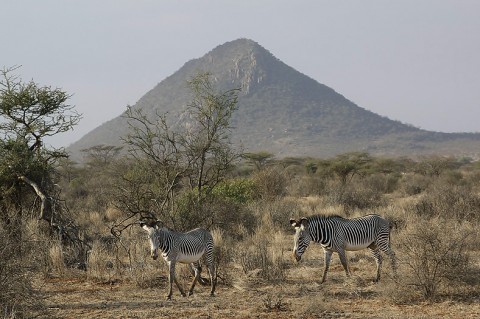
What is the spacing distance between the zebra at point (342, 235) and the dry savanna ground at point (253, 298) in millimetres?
489

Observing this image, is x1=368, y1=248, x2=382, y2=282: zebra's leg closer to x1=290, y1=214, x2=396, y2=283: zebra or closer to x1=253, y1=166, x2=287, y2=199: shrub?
x1=290, y1=214, x2=396, y2=283: zebra

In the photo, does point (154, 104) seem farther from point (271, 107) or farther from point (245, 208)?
point (245, 208)

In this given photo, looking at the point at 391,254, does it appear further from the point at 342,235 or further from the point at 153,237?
the point at 153,237

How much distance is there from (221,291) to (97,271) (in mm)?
2759

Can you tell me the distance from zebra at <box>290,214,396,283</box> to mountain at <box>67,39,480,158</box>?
83931 millimetres

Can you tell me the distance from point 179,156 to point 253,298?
4964mm

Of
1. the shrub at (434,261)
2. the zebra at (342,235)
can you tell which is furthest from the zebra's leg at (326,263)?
the shrub at (434,261)

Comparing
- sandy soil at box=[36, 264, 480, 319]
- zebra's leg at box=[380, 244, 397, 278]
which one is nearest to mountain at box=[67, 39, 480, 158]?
zebra's leg at box=[380, 244, 397, 278]

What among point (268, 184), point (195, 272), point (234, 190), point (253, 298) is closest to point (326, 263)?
point (253, 298)

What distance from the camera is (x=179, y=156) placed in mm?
14109

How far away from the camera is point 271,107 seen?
392 feet

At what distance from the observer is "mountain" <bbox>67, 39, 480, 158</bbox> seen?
344 feet

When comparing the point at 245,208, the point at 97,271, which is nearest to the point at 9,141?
the point at 97,271

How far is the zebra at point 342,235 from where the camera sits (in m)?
11.3
